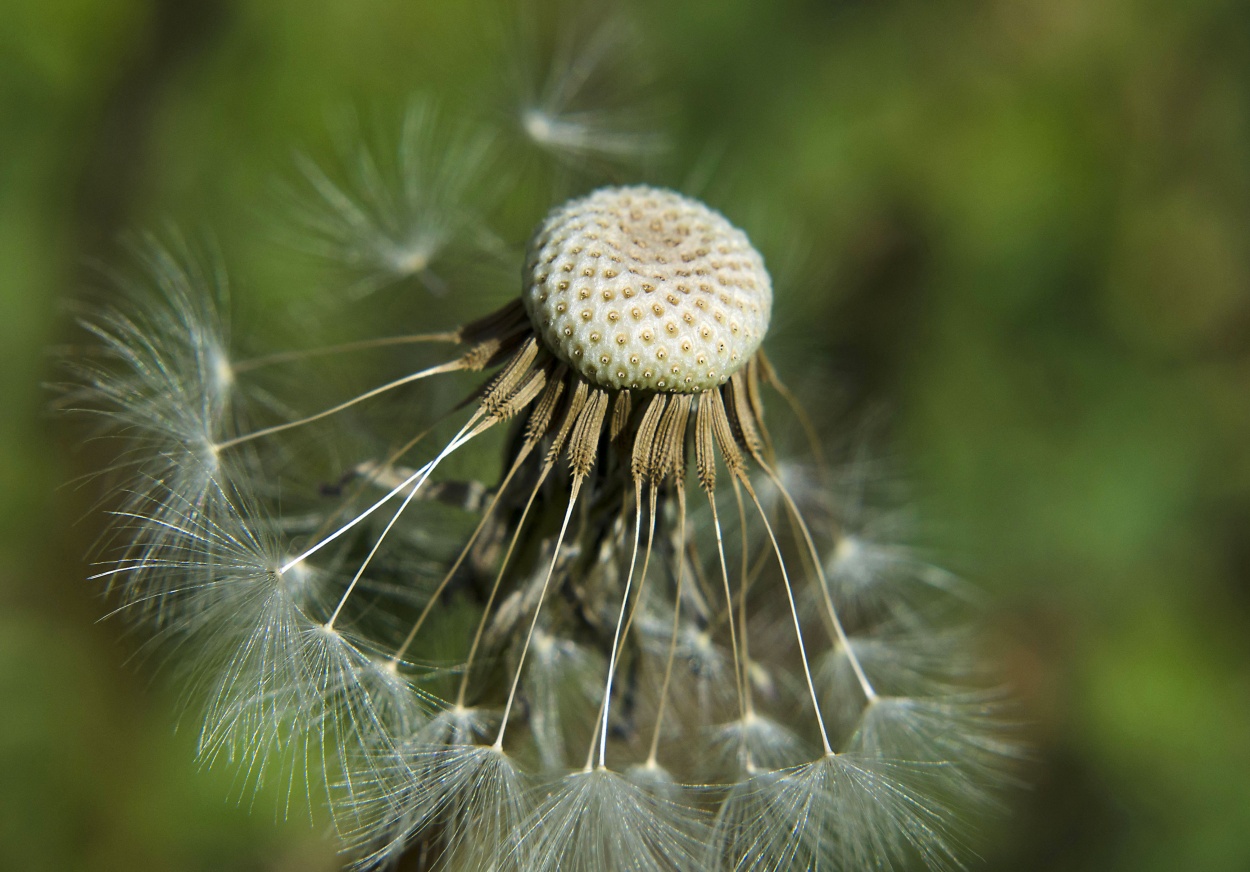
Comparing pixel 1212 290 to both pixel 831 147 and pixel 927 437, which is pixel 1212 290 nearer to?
pixel 927 437

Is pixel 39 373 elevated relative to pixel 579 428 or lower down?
elevated

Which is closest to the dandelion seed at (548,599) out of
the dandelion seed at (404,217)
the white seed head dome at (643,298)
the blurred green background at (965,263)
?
the white seed head dome at (643,298)

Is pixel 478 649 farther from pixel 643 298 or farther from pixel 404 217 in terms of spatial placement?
pixel 404 217

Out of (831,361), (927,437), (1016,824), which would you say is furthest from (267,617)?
(1016,824)

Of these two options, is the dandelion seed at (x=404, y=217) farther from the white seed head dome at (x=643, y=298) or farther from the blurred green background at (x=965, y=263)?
the white seed head dome at (x=643, y=298)

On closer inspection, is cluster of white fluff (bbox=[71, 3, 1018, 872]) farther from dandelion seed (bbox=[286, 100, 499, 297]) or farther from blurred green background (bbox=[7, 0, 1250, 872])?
blurred green background (bbox=[7, 0, 1250, 872])
